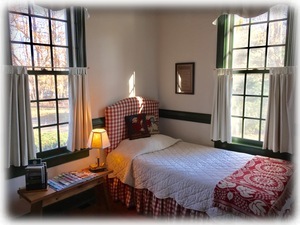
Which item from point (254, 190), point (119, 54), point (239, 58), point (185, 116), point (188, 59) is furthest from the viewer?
point (185, 116)

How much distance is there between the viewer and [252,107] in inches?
113

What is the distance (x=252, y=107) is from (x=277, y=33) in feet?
2.81

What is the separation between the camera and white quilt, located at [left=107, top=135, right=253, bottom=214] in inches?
85.7

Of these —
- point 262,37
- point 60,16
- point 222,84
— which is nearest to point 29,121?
point 60,16

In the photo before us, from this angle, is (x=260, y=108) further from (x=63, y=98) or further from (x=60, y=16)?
(x=60, y=16)

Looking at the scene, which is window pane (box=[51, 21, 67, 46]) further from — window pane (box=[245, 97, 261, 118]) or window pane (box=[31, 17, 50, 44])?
window pane (box=[245, 97, 261, 118])

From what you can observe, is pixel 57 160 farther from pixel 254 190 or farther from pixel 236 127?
pixel 236 127

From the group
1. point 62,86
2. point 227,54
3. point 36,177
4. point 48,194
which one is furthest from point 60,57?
point 227,54

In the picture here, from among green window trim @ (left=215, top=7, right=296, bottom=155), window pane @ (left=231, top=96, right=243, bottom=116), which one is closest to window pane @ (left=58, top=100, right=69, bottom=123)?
green window trim @ (left=215, top=7, right=296, bottom=155)

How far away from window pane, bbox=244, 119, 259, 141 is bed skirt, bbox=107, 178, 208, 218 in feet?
4.16

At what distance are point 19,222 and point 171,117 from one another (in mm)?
2294

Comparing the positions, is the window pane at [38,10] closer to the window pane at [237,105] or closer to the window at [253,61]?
the window at [253,61]

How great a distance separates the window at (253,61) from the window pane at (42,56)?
206 centimetres

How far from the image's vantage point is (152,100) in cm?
361
